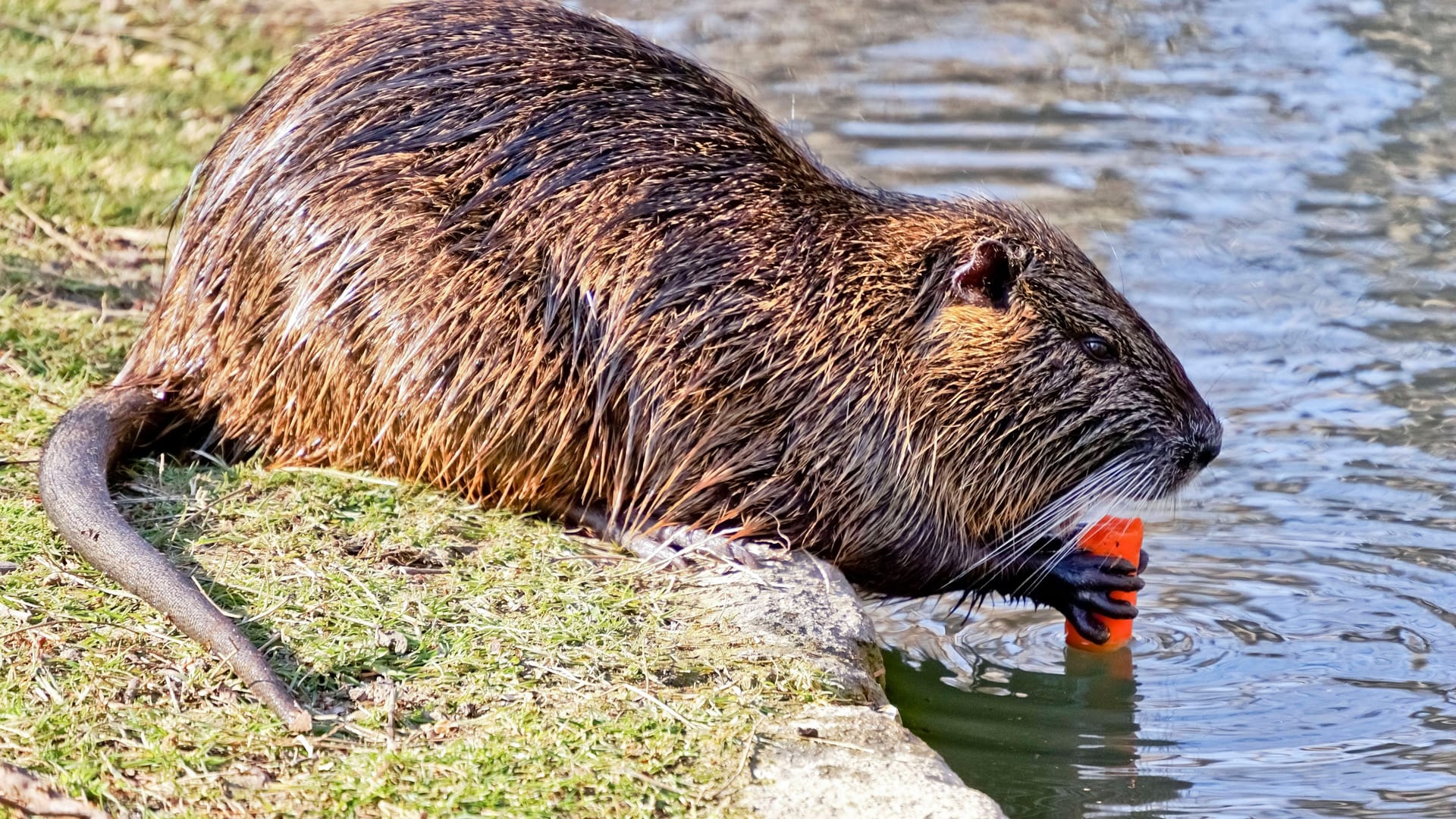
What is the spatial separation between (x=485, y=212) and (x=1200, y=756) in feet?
5.07

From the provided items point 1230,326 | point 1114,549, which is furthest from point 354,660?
point 1230,326

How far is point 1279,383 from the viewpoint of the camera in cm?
462

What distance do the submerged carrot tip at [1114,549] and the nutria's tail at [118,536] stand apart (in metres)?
1.56

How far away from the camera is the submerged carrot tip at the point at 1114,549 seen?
11.2 ft

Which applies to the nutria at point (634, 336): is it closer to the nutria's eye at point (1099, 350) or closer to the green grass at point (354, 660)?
the nutria's eye at point (1099, 350)

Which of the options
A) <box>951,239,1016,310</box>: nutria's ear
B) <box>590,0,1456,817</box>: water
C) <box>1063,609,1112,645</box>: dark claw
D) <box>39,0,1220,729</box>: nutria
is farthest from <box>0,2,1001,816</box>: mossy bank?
<box>951,239,1016,310</box>: nutria's ear

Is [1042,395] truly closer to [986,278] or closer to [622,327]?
[986,278]

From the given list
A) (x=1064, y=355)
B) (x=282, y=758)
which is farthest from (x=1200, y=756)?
(x=282, y=758)

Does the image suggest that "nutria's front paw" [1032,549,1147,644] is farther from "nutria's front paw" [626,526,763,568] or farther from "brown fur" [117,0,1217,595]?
"nutria's front paw" [626,526,763,568]

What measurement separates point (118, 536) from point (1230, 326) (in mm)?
3164

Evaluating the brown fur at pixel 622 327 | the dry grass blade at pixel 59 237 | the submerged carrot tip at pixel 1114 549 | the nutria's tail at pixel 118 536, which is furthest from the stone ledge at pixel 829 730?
the dry grass blade at pixel 59 237

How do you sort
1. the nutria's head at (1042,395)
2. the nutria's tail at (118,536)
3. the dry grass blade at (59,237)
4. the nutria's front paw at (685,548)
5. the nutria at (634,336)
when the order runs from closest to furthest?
the nutria's tail at (118,536) → the nutria's front paw at (685,548) → the nutria at (634,336) → the nutria's head at (1042,395) → the dry grass blade at (59,237)

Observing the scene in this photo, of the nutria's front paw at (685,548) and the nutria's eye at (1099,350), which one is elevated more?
the nutria's eye at (1099,350)

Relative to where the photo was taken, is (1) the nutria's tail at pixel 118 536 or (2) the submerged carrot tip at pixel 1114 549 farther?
(2) the submerged carrot tip at pixel 1114 549
